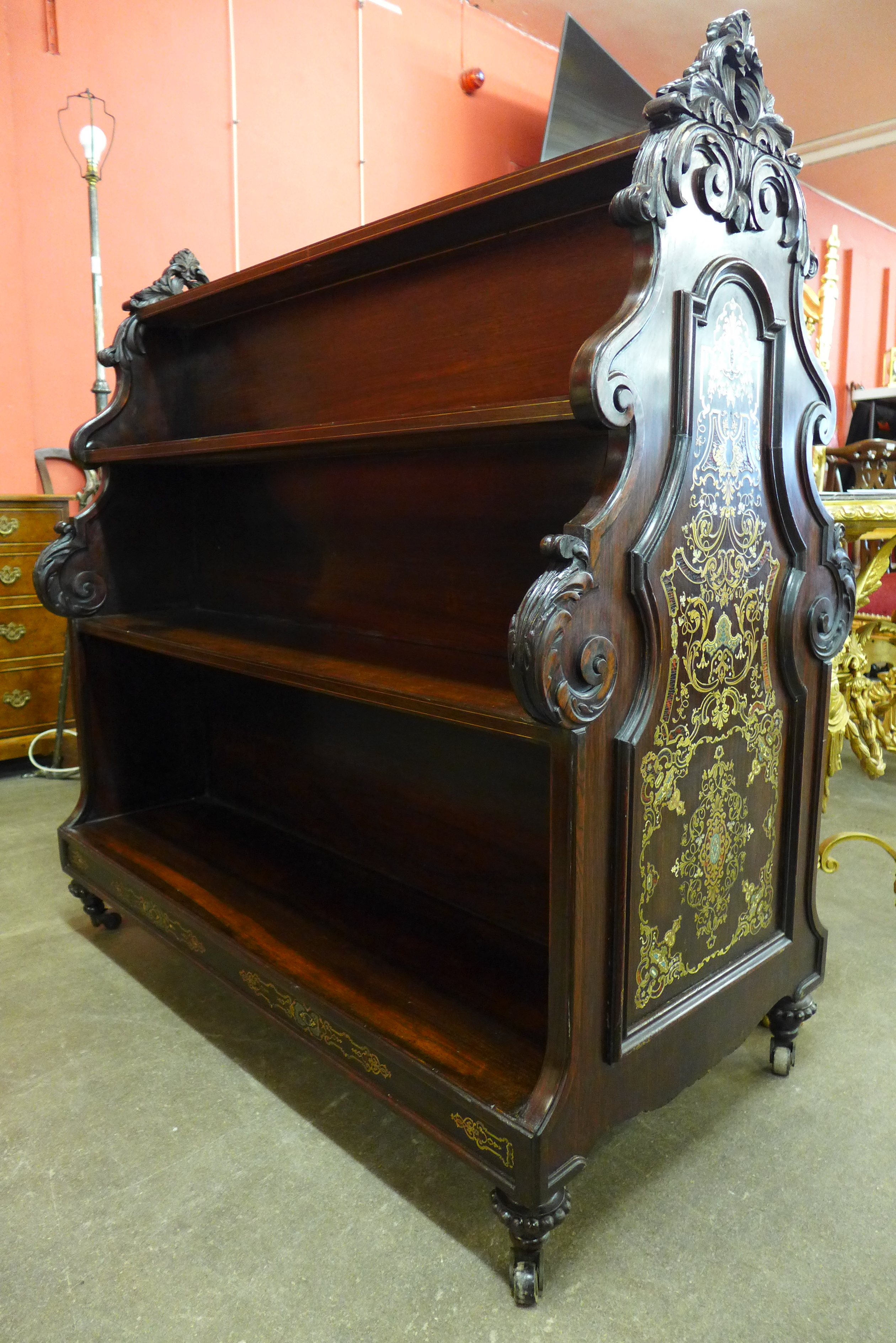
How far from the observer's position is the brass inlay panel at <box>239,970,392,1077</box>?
130 cm

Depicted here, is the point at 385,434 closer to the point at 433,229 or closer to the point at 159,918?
the point at 433,229

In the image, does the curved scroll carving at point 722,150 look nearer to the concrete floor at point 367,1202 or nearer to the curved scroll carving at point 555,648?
the curved scroll carving at point 555,648

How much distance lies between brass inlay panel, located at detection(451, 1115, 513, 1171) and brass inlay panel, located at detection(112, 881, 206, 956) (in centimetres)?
70

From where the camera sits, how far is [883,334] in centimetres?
788

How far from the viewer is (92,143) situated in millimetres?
Answer: 2768

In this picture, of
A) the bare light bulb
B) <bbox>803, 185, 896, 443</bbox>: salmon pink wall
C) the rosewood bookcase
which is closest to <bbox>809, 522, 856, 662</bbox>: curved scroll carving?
the rosewood bookcase

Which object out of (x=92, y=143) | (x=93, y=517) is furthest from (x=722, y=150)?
(x=92, y=143)

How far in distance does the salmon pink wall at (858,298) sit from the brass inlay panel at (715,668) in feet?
21.9

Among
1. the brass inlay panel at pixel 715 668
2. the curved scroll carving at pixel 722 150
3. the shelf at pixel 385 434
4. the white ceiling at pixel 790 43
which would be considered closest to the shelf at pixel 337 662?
the brass inlay panel at pixel 715 668

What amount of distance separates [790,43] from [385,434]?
5.10 m

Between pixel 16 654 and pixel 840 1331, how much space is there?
306cm

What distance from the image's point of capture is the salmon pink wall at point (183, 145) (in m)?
3.16

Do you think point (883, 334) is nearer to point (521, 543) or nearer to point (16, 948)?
point (521, 543)

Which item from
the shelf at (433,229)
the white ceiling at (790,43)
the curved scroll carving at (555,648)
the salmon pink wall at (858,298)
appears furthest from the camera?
the salmon pink wall at (858,298)
